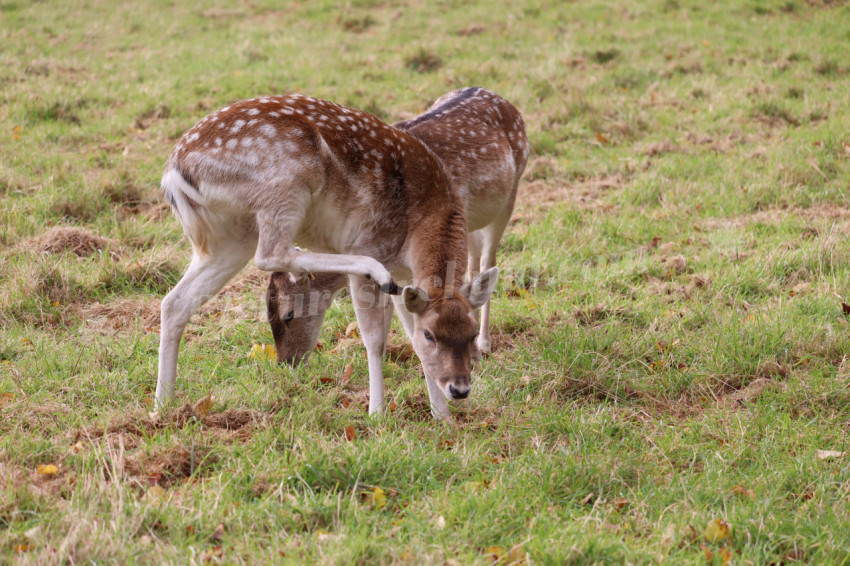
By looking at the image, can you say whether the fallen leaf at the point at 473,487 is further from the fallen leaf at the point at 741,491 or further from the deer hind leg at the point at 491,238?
the deer hind leg at the point at 491,238

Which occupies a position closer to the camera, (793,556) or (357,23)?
(793,556)

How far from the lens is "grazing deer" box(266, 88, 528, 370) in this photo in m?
5.04

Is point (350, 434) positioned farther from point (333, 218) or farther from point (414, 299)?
point (333, 218)

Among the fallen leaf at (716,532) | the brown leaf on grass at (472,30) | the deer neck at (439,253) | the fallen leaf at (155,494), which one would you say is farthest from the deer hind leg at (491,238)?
the brown leaf on grass at (472,30)

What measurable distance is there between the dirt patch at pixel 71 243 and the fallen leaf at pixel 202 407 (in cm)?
245

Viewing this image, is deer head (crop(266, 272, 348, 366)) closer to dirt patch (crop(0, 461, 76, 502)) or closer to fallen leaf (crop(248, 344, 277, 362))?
fallen leaf (crop(248, 344, 277, 362))

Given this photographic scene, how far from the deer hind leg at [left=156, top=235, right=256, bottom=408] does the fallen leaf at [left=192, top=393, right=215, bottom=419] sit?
269 mm

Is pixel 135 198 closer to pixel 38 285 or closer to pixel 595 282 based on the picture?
pixel 38 285

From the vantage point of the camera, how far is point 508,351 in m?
5.23

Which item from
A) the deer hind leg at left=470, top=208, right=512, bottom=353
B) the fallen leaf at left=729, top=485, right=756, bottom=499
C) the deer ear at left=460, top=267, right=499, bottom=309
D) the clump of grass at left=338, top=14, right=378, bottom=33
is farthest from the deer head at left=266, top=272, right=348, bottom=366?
the clump of grass at left=338, top=14, right=378, bottom=33

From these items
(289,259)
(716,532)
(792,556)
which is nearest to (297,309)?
(289,259)

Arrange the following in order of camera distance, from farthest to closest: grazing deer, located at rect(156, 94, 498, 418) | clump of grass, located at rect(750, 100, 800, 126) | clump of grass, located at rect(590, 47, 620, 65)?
clump of grass, located at rect(590, 47, 620, 65) < clump of grass, located at rect(750, 100, 800, 126) < grazing deer, located at rect(156, 94, 498, 418)

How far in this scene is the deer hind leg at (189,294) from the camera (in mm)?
4379

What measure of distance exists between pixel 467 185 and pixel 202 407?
7.18ft
